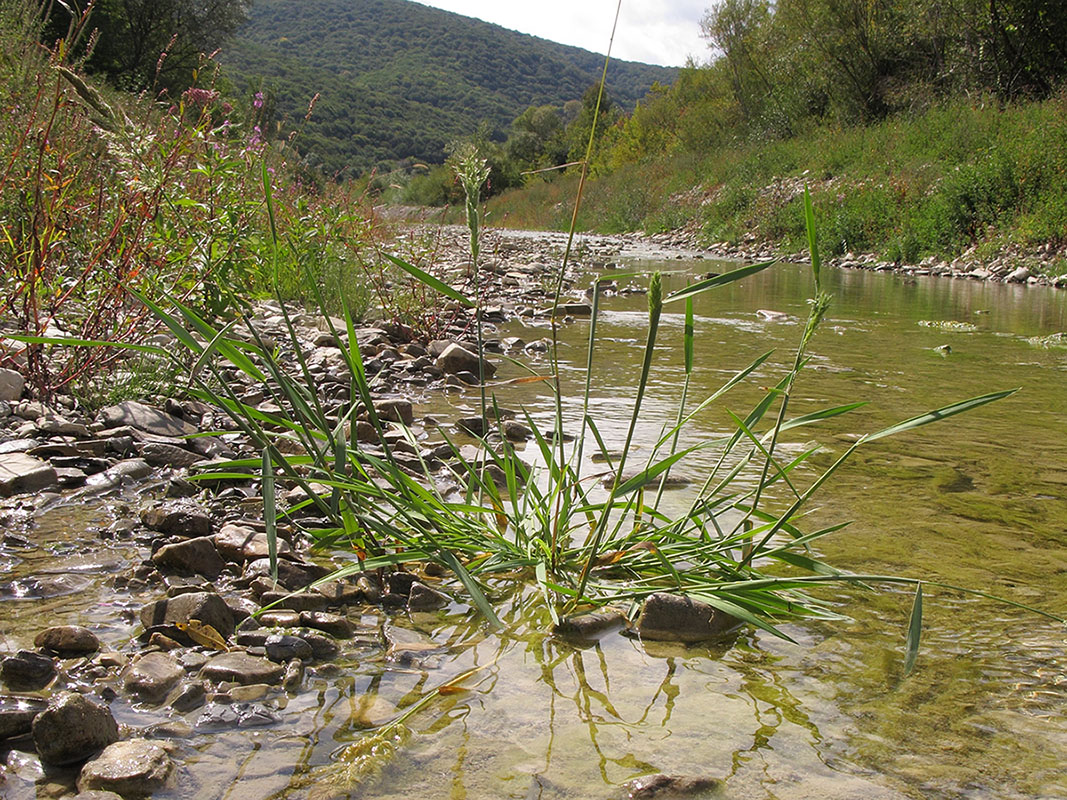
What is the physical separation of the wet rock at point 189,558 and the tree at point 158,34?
18.7 meters

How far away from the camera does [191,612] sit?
1.49m

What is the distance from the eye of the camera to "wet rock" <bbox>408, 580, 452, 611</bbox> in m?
1.71

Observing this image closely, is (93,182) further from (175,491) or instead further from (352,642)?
(352,642)

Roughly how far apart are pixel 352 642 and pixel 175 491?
983 mm

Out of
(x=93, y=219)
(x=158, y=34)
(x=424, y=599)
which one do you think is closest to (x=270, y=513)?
(x=424, y=599)

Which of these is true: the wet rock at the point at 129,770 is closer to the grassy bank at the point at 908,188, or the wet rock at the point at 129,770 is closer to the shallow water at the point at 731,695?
the shallow water at the point at 731,695

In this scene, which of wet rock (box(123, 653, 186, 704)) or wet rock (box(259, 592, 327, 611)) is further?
wet rock (box(259, 592, 327, 611))

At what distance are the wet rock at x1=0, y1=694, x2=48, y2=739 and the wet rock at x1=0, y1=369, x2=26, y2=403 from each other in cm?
171

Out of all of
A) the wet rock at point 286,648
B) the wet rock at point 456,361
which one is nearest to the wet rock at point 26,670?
the wet rock at point 286,648

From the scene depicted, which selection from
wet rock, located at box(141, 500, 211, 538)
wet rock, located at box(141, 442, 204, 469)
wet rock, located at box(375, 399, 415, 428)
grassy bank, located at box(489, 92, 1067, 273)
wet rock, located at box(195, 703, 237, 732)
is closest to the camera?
wet rock, located at box(195, 703, 237, 732)

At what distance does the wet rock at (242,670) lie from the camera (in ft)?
4.42

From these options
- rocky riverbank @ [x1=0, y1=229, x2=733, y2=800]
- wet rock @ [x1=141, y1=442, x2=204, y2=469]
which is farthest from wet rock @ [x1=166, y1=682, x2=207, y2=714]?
wet rock @ [x1=141, y1=442, x2=204, y2=469]

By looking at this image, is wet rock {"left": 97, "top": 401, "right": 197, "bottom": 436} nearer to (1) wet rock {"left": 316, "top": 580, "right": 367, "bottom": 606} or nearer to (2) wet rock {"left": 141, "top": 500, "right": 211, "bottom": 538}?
(2) wet rock {"left": 141, "top": 500, "right": 211, "bottom": 538}

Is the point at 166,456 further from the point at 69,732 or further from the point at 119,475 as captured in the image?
the point at 69,732
